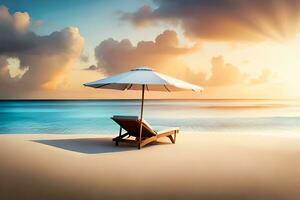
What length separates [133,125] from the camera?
282 inches

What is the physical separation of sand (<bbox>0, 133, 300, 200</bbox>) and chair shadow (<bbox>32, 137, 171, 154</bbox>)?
0.05 ft

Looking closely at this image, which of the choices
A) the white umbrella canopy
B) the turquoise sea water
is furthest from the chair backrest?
the turquoise sea water

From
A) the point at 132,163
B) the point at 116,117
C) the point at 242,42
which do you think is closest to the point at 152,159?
the point at 132,163

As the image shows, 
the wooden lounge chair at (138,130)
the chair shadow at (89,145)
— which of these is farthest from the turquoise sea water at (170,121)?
the wooden lounge chair at (138,130)

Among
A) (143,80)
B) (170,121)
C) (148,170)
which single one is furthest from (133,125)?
(170,121)

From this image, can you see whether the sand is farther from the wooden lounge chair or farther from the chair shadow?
the wooden lounge chair

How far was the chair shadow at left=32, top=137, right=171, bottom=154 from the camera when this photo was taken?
6846 mm

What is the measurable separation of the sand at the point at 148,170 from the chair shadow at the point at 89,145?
0.02 meters

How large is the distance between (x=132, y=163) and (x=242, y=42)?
107ft

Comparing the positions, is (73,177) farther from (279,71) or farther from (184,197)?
(279,71)

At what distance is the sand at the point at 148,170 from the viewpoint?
13.7ft

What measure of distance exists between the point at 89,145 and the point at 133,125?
3.09ft

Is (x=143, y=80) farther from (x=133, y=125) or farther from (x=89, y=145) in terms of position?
(x=89, y=145)

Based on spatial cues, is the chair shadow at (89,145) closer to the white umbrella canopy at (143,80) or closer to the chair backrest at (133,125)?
the chair backrest at (133,125)
